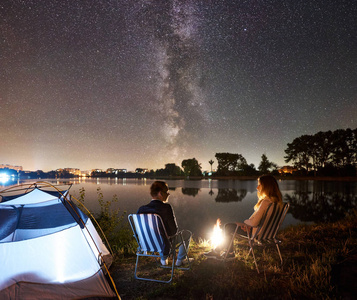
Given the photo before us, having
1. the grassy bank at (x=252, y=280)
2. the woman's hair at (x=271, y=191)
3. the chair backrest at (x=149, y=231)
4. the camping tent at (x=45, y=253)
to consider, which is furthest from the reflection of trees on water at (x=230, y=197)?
the camping tent at (x=45, y=253)

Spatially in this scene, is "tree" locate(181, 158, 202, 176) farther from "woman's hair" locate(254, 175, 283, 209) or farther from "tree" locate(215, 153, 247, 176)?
"woman's hair" locate(254, 175, 283, 209)

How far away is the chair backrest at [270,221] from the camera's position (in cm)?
405

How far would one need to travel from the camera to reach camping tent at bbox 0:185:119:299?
3.35m

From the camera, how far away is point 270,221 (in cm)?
413

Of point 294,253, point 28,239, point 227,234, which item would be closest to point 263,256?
point 294,253

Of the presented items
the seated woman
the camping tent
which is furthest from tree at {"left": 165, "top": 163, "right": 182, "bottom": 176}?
the camping tent

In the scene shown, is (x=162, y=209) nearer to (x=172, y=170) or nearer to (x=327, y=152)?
(x=327, y=152)

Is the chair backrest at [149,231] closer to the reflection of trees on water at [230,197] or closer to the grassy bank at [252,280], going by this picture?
the grassy bank at [252,280]

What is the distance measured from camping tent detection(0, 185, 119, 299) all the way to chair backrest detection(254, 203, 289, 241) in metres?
2.52

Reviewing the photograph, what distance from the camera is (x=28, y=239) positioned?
3621 millimetres

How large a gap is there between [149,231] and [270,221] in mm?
2028

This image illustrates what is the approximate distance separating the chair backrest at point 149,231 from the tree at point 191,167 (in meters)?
121

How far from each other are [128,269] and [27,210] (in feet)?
6.78

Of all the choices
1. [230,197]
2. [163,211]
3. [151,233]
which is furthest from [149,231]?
[230,197]
